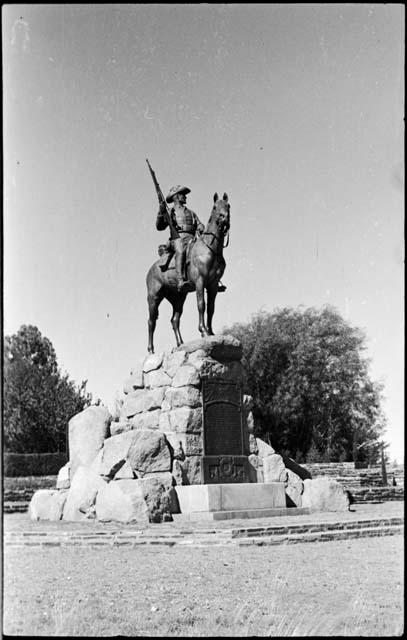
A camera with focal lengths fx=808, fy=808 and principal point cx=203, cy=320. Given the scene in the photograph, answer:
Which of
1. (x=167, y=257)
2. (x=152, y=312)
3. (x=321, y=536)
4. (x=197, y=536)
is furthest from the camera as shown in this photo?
(x=152, y=312)

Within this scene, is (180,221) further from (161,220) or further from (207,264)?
(207,264)

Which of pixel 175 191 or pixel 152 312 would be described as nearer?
pixel 175 191

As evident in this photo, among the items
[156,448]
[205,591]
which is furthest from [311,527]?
[205,591]

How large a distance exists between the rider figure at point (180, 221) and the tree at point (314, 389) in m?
22.0

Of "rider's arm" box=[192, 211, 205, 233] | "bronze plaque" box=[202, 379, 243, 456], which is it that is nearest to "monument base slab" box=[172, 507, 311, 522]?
"bronze plaque" box=[202, 379, 243, 456]

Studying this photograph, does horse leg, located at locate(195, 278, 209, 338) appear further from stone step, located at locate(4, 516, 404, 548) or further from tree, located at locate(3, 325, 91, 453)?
tree, located at locate(3, 325, 91, 453)

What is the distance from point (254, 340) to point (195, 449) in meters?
25.6

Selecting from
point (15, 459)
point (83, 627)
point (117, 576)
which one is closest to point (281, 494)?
point (117, 576)

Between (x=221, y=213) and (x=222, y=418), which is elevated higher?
(x=221, y=213)

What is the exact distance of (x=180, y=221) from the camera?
636 inches

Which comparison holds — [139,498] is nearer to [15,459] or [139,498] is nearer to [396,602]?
[396,602]

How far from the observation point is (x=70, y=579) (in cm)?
739

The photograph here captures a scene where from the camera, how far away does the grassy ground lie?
554 cm

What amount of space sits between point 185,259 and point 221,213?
1356mm
